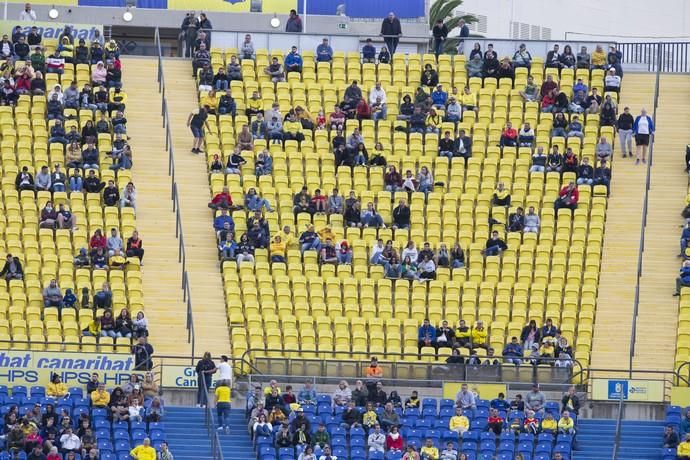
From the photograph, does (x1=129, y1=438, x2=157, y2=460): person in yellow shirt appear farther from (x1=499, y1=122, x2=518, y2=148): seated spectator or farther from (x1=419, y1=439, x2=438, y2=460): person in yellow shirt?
(x1=499, y1=122, x2=518, y2=148): seated spectator

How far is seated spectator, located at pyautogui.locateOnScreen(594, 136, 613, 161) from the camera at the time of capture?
59781mm

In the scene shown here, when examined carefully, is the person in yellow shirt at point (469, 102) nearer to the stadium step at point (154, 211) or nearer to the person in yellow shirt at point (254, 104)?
the person in yellow shirt at point (254, 104)

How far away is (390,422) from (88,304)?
25.2 feet

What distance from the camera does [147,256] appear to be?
5638cm

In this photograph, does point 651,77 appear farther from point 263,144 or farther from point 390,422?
point 390,422

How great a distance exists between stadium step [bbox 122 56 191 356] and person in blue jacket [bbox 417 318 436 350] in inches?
194

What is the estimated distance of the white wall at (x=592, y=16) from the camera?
83.8 metres

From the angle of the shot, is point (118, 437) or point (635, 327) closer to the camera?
point (118, 437)

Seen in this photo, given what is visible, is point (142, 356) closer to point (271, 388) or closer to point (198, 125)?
point (271, 388)

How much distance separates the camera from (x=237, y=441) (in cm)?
5028

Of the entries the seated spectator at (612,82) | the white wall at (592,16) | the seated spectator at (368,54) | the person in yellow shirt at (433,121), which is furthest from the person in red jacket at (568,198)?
the white wall at (592,16)

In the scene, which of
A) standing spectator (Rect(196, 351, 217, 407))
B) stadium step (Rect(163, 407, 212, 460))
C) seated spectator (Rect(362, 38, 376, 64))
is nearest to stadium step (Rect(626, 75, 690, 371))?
seated spectator (Rect(362, 38, 376, 64))

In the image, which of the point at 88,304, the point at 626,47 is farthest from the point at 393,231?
the point at 626,47

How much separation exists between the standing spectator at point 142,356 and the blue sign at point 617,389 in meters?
9.49
